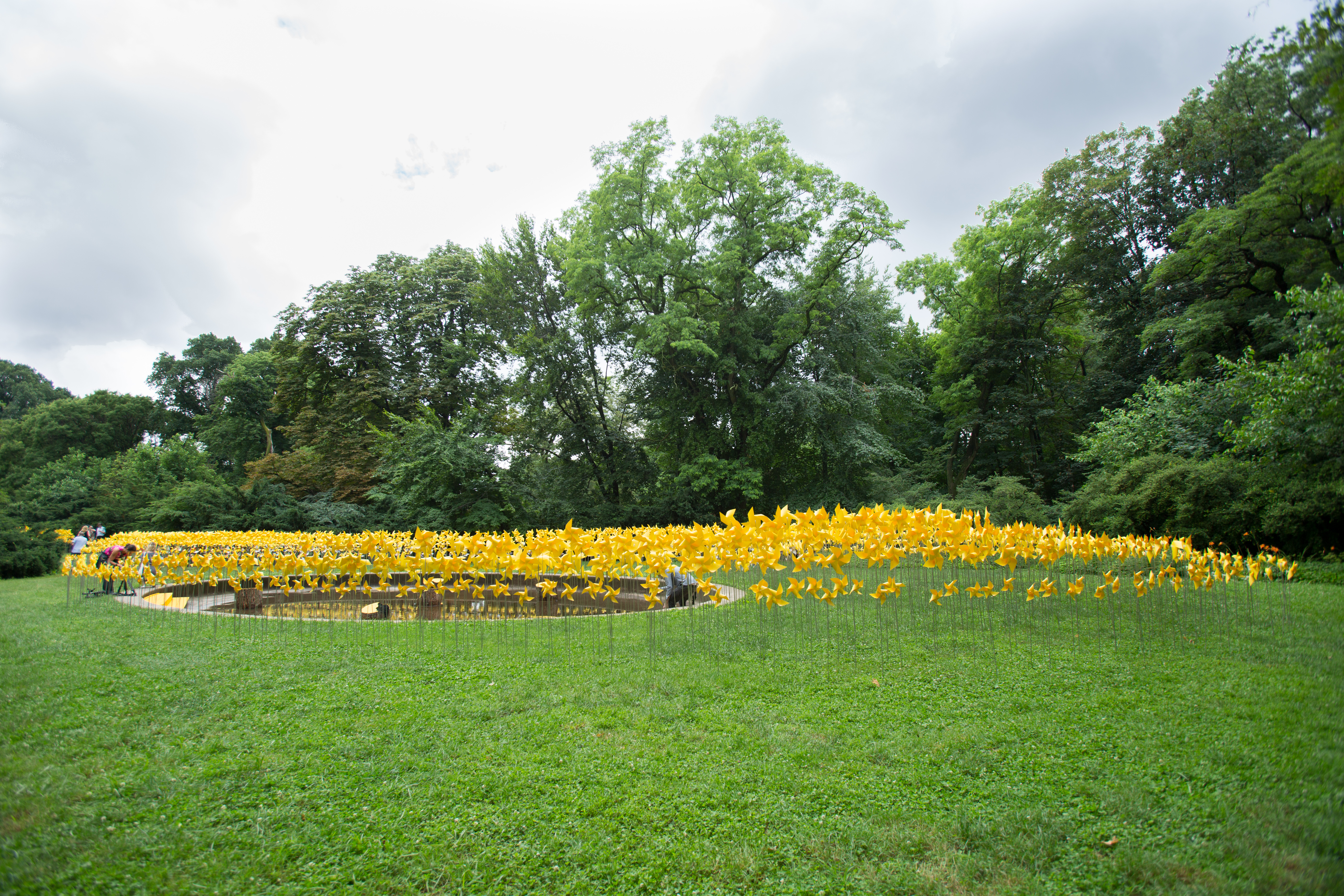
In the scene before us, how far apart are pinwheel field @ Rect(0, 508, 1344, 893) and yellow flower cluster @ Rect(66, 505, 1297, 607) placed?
0.04 meters

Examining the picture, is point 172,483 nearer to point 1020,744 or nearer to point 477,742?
point 477,742

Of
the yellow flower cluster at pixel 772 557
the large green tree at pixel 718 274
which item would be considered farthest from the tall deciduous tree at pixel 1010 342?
the yellow flower cluster at pixel 772 557

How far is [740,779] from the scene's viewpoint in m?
2.52

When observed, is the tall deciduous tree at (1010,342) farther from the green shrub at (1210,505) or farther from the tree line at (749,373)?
the green shrub at (1210,505)

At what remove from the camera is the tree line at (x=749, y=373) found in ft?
34.2

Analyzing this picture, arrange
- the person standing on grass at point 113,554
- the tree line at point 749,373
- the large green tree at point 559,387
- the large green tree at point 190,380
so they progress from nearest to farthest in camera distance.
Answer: the person standing on grass at point 113,554
the tree line at point 749,373
the large green tree at point 559,387
the large green tree at point 190,380

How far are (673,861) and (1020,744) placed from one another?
1822 mm

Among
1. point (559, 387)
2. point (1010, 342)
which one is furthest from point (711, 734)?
point (1010, 342)

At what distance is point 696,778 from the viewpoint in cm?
254

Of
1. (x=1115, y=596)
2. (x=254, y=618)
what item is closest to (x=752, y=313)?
(x=1115, y=596)

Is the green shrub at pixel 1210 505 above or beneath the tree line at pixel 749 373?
beneath

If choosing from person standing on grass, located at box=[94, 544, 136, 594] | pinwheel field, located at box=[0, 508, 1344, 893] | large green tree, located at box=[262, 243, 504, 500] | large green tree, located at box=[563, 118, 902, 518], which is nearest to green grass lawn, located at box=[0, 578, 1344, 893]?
pinwheel field, located at box=[0, 508, 1344, 893]

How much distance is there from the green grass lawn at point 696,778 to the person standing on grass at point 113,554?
6.53m

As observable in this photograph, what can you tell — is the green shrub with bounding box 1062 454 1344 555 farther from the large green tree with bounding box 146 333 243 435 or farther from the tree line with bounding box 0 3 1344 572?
the large green tree with bounding box 146 333 243 435
